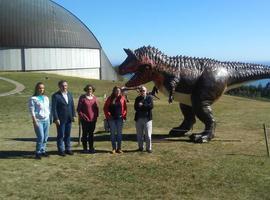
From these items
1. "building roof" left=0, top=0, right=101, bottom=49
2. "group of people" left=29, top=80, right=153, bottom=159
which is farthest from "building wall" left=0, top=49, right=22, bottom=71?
"group of people" left=29, top=80, right=153, bottom=159

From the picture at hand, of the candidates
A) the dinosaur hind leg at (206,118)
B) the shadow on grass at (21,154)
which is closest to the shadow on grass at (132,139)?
the dinosaur hind leg at (206,118)

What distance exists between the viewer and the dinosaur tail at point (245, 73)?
1449 cm

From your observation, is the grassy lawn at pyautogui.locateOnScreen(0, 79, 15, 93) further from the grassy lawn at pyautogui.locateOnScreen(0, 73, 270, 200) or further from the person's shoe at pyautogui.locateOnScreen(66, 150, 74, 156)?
the person's shoe at pyautogui.locateOnScreen(66, 150, 74, 156)

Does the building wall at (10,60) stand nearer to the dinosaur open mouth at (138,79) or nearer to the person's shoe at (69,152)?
the dinosaur open mouth at (138,79)

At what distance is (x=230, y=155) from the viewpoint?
11.4 metres

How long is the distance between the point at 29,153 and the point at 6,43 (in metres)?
46.8

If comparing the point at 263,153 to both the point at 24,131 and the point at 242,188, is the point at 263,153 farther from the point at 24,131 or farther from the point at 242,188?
the point at 24,131

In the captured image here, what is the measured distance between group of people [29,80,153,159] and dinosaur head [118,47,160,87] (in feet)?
6.13

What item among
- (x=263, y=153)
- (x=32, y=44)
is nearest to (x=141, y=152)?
(x=263, y=153)

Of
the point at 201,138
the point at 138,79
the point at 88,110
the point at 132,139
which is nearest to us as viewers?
the point at 88,110

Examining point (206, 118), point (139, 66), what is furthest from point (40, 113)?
point (206, 118)

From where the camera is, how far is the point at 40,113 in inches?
432

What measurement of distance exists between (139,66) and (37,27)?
46.3 m

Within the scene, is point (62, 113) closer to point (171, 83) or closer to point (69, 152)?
point (69, 152)
